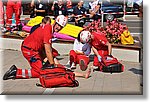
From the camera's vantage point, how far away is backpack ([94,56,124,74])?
5.79m

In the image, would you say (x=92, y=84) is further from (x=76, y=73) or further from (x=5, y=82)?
(x=5, y=82)

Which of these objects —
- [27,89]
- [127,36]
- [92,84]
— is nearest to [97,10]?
[127,36]

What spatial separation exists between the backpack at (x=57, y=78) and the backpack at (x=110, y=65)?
48 cm

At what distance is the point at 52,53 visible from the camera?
18.8 feet

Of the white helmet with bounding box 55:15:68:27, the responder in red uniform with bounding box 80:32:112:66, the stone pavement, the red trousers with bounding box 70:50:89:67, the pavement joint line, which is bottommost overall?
the pavement joint line

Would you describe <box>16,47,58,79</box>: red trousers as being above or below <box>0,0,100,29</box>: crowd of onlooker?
below

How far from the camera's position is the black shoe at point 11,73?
576cm

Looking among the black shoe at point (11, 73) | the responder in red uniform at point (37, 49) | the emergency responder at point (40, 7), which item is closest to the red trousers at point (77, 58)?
the responder in red uniform at point (37, 49)

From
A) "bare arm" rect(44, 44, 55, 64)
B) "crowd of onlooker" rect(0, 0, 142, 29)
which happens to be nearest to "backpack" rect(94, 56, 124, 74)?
"crowd of onlooker" rect(0, 0, 142, 29)

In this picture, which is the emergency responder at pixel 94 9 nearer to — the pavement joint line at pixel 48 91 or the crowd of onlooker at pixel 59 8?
the crowd of onlooker at pixel 59 8

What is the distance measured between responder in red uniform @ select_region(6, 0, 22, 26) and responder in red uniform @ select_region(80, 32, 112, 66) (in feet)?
3.20

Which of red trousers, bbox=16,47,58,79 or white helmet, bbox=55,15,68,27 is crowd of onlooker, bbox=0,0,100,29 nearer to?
white helmet, bbox=55,15,68,27

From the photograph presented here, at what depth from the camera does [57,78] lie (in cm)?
563

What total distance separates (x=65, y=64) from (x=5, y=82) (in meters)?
0.89
